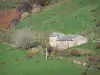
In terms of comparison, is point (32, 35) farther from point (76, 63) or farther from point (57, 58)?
point (76, 63)

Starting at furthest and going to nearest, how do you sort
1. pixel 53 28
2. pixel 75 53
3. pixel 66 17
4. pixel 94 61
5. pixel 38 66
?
pixel 66 17 → pixel 53 28 → pixel 75 53 → pixel 38 66 → pixel 94 61

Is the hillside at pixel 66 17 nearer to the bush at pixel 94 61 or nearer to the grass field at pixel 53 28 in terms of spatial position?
the grass field at pixel 53 28

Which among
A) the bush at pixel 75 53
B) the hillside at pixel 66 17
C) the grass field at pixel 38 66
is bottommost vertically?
the grass field at pixel 38 66

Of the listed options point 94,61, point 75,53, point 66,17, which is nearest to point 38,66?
point 75,53

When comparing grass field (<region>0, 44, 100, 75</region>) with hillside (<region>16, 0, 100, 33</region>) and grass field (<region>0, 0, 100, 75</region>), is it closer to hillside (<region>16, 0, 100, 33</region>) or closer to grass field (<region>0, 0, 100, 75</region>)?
grass field (<region>0, 0, 100, 75</region>)

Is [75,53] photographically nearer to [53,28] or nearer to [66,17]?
[53,28]

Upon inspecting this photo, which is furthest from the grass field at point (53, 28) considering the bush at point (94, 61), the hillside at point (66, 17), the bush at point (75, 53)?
the bush at point (75, 53)

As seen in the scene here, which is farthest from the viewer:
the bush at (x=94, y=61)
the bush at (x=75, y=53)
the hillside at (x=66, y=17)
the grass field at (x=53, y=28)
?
the hillside at (x=66, y=17)

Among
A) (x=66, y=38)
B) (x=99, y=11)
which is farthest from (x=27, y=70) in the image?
(x=99, y=11)
